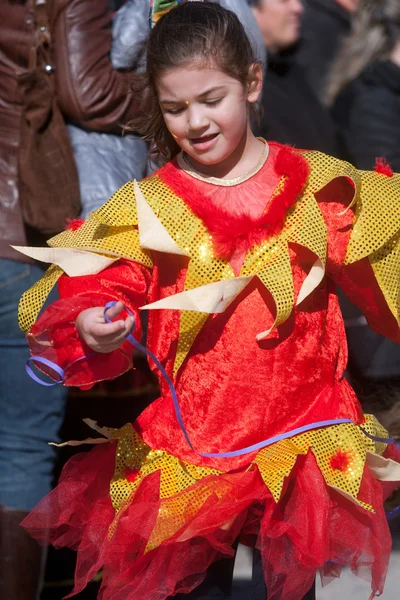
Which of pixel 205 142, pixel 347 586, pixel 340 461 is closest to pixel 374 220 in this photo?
pixel 205 142

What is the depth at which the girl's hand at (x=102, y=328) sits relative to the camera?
1949mm

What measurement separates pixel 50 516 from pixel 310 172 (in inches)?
38.8

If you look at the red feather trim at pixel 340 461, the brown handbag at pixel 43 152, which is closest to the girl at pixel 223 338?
the red feather trim at pixel 340 461

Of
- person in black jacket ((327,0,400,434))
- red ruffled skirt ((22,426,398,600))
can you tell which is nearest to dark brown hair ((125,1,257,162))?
red ruffled skirt ((22,426,398,600))

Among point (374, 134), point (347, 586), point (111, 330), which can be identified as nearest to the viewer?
point (111, 330)

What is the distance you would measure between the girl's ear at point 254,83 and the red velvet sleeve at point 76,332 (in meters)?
0.49

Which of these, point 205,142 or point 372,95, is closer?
point 205,142

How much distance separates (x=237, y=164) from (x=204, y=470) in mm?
694

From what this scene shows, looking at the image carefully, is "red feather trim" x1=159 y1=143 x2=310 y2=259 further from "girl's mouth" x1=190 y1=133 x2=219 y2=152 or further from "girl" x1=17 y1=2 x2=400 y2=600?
"girl's mouth" x1=190 y1=133 x2=219 y2=152

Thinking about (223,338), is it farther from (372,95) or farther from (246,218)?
(372,95)

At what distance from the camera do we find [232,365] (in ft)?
7.13

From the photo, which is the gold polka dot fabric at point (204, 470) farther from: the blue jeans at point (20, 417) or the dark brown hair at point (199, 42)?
the dark brown hair at point (199, 42)

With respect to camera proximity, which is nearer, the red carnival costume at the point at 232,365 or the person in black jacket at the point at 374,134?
the red carnival costume at the point at 232,365

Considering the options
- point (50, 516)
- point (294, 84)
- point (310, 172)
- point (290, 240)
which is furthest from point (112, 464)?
point (294, 84)
